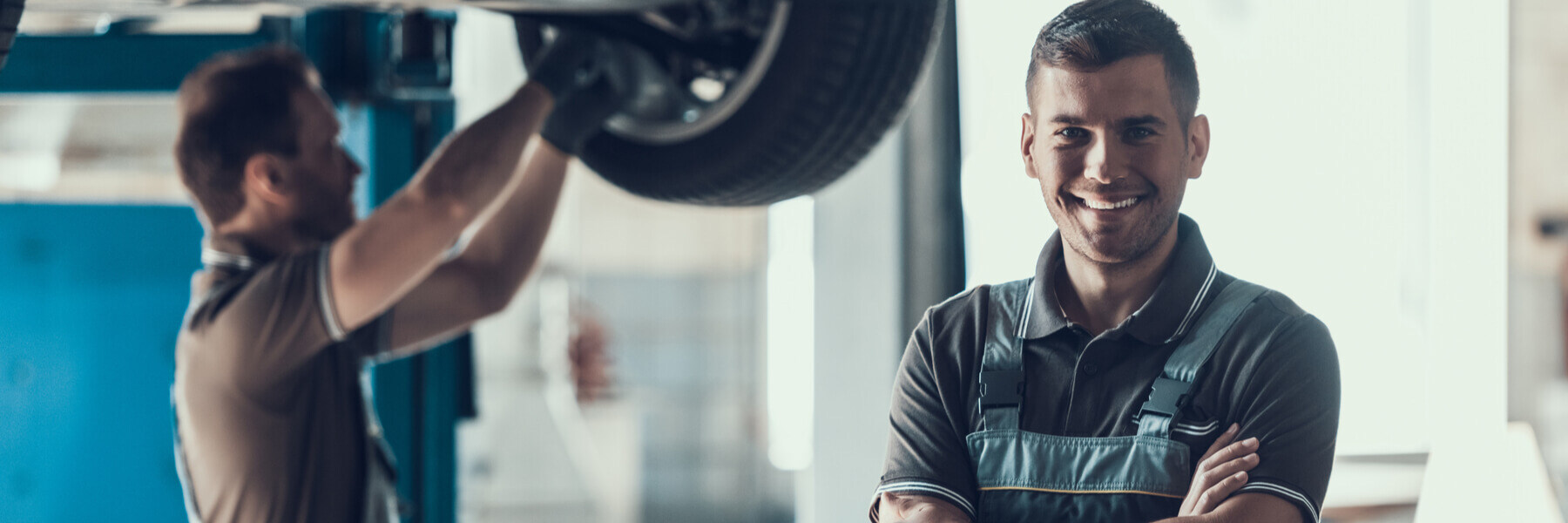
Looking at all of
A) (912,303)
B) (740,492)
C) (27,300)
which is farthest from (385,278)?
(740,492)

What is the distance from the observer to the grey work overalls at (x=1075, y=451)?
26cm

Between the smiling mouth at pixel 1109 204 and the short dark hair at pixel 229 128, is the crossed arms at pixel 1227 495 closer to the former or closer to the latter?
the smiling mouth at pixel 1109 204

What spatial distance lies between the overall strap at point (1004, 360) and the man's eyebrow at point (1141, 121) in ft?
0.17

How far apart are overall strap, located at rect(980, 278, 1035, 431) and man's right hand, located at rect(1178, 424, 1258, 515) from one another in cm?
5

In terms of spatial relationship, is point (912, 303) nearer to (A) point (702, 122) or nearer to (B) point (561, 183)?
(A) point (702, 122)

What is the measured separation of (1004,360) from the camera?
28cm

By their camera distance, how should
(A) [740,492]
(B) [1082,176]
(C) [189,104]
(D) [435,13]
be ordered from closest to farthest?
1. (B) [1082,176]
2. (C) [189,104]
3. (D) [435,13]
4. (A) [740,492]

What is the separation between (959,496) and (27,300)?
811 mm

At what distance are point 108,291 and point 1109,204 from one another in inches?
32.6

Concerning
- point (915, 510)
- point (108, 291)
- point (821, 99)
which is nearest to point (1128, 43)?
point (915, 510)

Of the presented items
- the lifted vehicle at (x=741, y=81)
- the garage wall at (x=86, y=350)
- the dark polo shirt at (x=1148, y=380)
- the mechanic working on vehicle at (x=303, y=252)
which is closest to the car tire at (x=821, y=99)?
the lifted vehicle at (x=741, y=81)

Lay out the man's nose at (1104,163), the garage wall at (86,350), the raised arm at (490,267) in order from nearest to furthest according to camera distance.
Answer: the man's nose at (1104,163), the raised arm at (490,267), the garage wall at (86,350)

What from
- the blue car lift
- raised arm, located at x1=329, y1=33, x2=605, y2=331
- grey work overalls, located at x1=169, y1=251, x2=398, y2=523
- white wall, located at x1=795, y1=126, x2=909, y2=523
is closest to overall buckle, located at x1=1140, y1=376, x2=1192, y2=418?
white wall, located at x1=795, y1=126, x2=909, y2=523

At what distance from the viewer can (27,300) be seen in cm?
83
